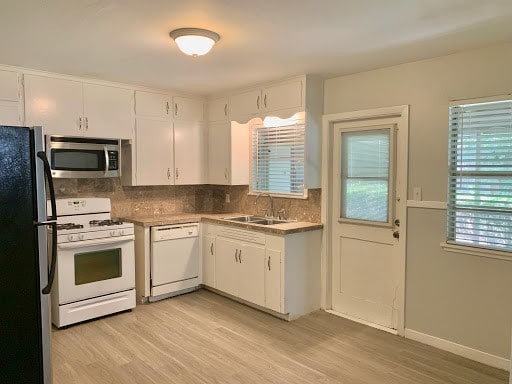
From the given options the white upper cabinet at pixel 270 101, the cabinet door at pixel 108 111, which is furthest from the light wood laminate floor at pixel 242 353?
the white upper cabinet at pixel 270 101

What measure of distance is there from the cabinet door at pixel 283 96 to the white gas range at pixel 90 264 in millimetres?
1886

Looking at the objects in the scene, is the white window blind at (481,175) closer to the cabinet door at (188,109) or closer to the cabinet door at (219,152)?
the cabinet door at (219,152)

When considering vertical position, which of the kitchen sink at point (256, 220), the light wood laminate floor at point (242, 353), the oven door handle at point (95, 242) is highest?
the kitchen sink at point (256, 220)

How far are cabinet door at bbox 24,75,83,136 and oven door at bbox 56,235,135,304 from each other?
1114 millimetres

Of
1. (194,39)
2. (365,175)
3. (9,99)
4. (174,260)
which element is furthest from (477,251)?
(9,99)

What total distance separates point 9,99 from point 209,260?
8.20 feet

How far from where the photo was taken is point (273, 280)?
3754 mm

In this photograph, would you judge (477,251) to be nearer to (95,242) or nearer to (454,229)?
(454,229)

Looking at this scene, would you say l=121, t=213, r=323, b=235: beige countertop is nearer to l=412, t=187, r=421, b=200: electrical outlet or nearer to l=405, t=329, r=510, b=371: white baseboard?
l=412, t=187, r=421, b=200: electrical outlet

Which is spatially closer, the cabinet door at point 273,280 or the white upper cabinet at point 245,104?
the cabinet door at point 273,280

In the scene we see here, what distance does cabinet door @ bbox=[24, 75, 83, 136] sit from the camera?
3.58 metres

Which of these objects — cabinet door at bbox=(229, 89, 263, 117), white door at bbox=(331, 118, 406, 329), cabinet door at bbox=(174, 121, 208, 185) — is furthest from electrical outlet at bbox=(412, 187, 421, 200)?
cabinet door at bbox=(174, 121, 208, 185)

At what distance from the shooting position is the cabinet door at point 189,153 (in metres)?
4.67

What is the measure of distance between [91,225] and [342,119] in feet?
8.68
